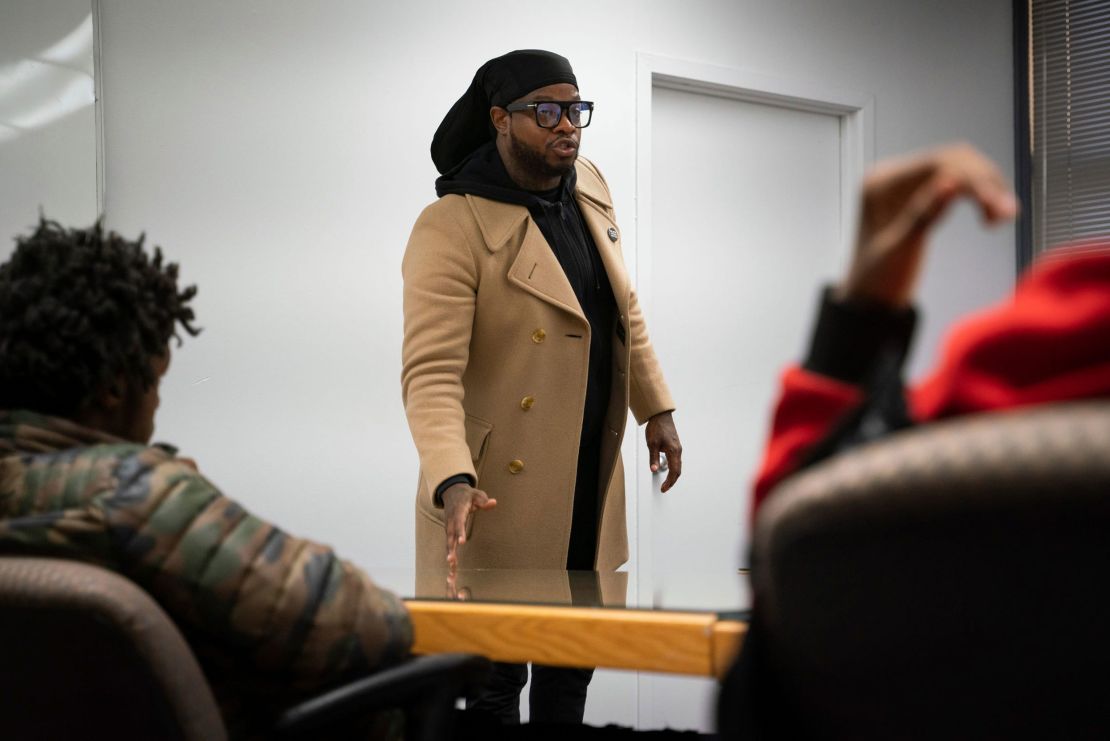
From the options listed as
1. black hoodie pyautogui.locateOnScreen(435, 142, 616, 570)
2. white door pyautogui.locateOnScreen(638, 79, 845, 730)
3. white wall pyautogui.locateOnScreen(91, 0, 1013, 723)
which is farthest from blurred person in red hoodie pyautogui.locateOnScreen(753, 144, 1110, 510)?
white door pyautogui.locateOnScreen(638, 79, 845, 730)

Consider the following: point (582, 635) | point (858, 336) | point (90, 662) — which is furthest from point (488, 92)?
point (858, 336)

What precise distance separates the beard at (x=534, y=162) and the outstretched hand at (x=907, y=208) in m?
1.76

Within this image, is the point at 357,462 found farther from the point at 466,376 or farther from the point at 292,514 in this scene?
the point at 466,376

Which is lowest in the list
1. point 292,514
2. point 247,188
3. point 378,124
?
point 292,514

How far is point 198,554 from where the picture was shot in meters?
0.99

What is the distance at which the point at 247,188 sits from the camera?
3340mm

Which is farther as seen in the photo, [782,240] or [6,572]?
[782,240]

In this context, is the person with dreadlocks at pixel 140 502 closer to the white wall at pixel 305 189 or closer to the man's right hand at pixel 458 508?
the man's right hand at pixel 458 508

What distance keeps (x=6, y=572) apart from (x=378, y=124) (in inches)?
110

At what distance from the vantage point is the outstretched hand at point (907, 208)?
0.63 metres

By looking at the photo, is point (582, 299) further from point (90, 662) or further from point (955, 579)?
point (955, 579)

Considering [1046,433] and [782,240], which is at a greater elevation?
[782,240]

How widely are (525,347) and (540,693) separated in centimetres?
66

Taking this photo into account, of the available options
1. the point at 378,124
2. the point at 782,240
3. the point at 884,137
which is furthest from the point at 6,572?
the point at 884,137
